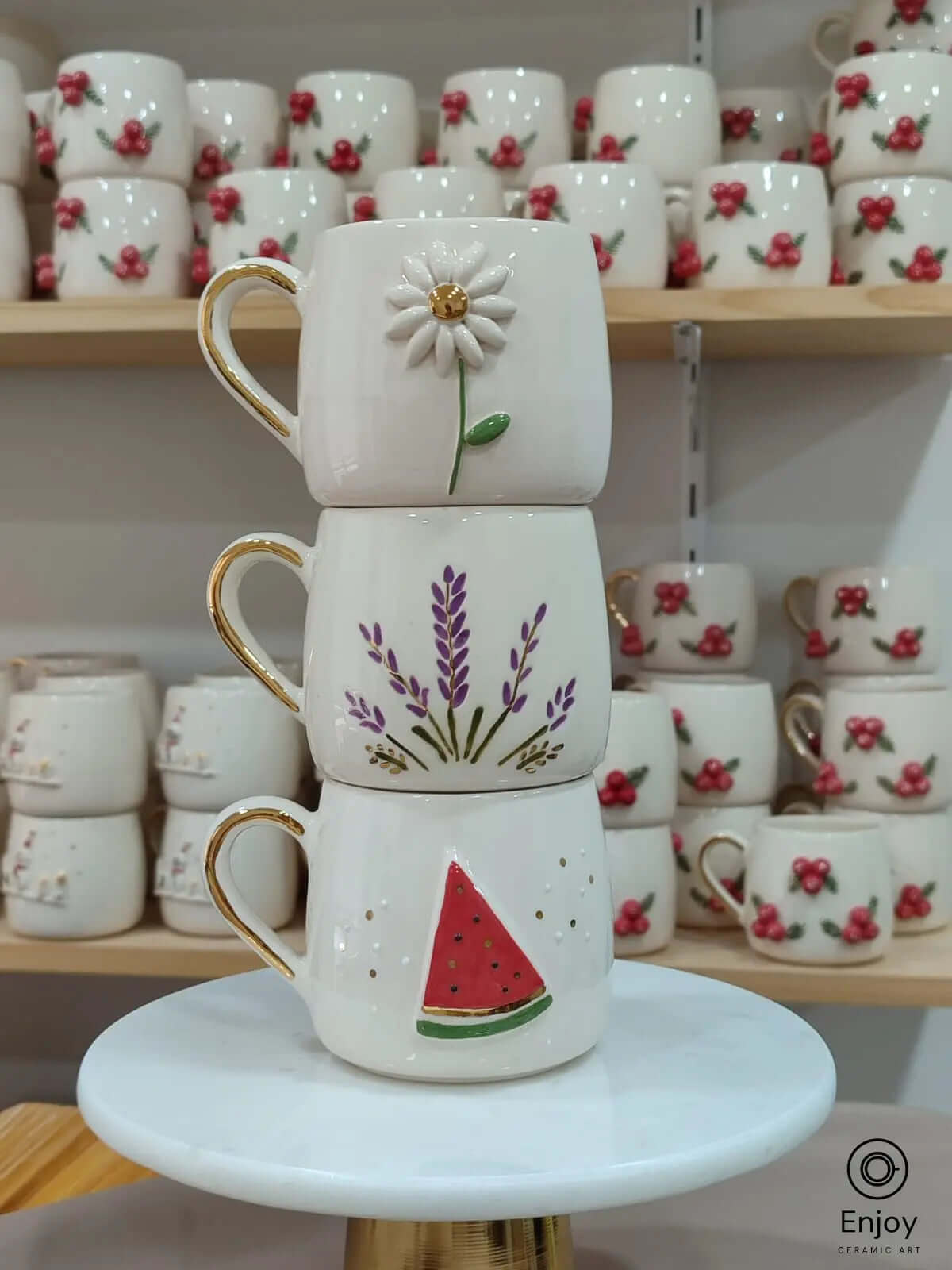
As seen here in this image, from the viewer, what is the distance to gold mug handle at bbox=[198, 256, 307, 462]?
0.58 meters

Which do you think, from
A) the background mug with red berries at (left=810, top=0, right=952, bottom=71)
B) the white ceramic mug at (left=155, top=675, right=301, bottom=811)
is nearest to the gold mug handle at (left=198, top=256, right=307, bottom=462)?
the white ceramic mug at (left=155, top=675, right=301, bottom=811)

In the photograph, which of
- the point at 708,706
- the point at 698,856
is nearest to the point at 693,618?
the point at 708,706

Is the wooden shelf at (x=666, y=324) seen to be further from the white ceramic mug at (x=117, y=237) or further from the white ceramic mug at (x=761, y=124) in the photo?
the white ceramic mug at (x=761, y=124)

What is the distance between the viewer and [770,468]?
116cm

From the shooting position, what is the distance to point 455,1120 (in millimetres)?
515

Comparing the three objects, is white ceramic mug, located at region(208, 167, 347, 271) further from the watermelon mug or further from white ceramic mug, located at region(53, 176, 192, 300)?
the watermelon mug

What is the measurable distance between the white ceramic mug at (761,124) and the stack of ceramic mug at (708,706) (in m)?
0.31

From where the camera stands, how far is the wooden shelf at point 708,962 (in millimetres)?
902

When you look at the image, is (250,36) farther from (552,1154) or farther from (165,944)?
(552,1154)

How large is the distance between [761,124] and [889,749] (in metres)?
0.47

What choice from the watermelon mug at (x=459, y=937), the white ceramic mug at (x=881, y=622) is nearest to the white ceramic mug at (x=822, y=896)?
the white ceramic mug at (x=881, y=622)

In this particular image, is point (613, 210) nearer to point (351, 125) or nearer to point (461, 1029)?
point (351, 125)

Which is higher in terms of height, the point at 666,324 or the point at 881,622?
the point at 666,324

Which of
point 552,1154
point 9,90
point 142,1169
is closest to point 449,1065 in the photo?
point 552,1154
